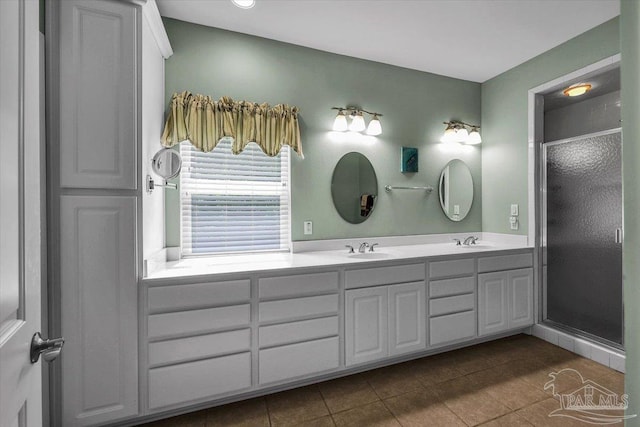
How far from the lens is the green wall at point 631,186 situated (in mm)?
886

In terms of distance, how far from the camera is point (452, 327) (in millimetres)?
2475

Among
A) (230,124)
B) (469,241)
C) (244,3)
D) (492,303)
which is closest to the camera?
(244,3)

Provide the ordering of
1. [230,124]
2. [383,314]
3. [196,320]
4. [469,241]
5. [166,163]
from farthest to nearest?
[469,241] → [230,124] → [383,314] → [166,163] → [196,320]

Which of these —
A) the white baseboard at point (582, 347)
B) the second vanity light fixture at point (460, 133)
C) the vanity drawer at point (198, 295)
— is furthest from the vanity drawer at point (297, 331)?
the second vanity light fixture at point (460, 133)

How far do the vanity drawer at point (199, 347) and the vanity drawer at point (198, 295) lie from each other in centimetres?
19

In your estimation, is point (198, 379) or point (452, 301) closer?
point (198, 379)

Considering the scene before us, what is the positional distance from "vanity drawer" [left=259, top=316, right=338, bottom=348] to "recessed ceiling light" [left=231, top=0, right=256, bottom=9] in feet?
7.04

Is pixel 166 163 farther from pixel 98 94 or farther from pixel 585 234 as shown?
pixel 585 234

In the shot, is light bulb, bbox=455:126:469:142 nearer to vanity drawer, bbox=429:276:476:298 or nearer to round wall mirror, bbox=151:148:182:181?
vanity drawer, bbox=429:276:476:298

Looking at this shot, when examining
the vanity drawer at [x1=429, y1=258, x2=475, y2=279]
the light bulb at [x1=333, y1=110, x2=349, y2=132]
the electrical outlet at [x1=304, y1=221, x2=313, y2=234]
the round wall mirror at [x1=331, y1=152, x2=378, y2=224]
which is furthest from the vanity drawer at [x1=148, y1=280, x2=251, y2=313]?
the light bulb at [x1=333, y1=110, x2=349, y2=132]

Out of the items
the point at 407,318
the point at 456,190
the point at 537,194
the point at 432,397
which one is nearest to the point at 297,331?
the point at 407,318

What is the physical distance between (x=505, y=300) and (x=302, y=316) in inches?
75.3

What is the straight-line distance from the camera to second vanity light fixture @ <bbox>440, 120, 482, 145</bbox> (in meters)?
3.19

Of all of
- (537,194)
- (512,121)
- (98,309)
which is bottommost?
(98,309)
